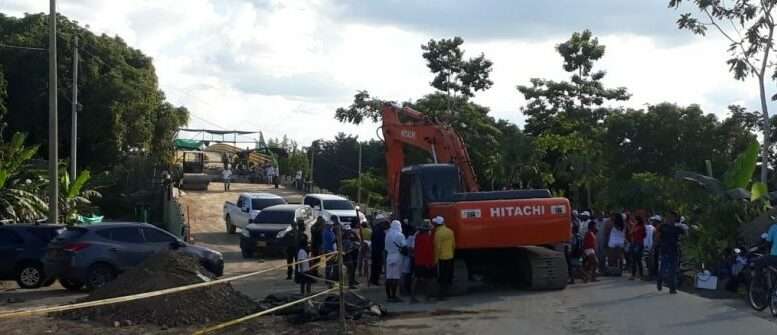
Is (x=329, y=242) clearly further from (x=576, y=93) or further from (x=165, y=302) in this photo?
(x=576, y=93)

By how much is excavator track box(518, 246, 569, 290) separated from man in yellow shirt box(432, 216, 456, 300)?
173 cm

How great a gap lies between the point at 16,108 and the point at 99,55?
5246 mm

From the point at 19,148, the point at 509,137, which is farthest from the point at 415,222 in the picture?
the point at 509,137

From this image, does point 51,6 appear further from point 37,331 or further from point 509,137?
point 509,137

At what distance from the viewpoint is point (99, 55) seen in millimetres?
54500

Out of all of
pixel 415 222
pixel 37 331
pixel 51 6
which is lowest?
pixel 37 331

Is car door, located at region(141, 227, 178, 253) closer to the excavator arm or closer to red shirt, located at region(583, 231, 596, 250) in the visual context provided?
the excavator arm

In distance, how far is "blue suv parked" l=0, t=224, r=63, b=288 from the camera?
22.7 meters

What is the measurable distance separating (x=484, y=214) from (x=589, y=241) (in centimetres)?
401

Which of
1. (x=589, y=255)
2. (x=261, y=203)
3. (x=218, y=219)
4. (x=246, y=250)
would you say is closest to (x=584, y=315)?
(x=589, y=255)

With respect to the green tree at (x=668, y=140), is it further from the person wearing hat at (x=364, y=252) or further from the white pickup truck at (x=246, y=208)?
the person wearing hat at (x=364, y=252)

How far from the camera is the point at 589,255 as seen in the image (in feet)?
71.3

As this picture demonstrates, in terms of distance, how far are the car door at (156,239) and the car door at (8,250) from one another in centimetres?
298

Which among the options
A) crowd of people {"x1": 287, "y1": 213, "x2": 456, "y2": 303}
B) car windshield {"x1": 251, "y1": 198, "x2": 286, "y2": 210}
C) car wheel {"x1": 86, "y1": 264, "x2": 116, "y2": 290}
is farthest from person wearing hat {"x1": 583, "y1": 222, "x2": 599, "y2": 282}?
car windshield {"x1": 251, "y1": 198, "x2": 286, "y2": 210}
